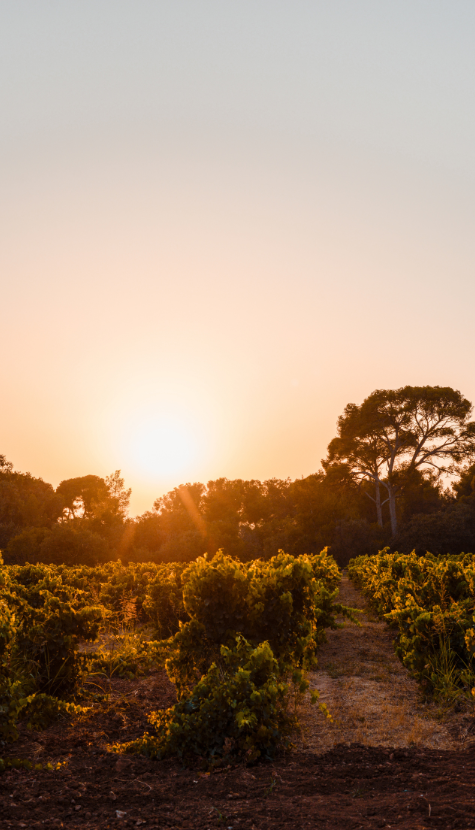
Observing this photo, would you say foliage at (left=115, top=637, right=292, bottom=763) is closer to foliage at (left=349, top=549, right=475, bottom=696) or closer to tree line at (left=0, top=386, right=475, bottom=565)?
foliage at (left=349, top=549, right=475, bottom=696)

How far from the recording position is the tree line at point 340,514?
102 ft

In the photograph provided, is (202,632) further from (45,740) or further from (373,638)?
(373,638)

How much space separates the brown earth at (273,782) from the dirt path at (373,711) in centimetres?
3

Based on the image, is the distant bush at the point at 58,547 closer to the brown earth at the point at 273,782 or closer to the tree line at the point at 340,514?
the tree line at the point at 340,514

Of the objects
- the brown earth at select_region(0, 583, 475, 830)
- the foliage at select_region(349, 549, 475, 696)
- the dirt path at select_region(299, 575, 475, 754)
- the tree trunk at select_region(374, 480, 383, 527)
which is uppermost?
the tree trunk at select_region(374, 480, 383, 527)

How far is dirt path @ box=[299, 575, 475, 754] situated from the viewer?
5.42m

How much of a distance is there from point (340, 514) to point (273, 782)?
105 ft

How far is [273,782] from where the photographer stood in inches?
164

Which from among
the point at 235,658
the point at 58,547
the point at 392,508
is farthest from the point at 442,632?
the point at 58,547

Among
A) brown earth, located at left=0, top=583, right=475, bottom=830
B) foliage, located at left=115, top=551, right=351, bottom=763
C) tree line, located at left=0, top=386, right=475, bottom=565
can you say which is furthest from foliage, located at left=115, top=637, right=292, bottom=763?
tree line, located at left=0, top=386, right=475, bottom=565

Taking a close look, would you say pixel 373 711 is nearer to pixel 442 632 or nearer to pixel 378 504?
pixel 442 632

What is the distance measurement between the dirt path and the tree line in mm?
21290

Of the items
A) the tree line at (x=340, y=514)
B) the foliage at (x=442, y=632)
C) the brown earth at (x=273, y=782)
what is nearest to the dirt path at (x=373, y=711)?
the brown earth at (x=273, y=782)

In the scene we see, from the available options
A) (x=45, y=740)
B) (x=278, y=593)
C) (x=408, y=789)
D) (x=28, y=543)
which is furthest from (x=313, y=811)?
(x=28, y=543)
